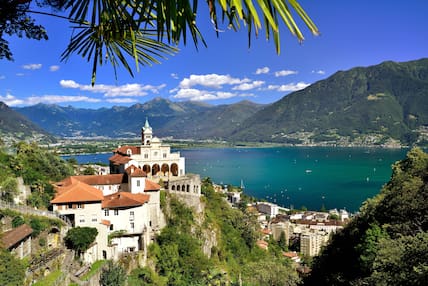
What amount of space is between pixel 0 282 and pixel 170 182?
52.6 feet

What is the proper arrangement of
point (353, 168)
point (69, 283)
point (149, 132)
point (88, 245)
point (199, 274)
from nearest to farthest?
point (69, 283) < point (88, 245) < point (199, 274) < point (149, 132) < point (353, 168)

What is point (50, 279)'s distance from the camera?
15.0 m

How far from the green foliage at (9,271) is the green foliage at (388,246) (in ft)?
35.0

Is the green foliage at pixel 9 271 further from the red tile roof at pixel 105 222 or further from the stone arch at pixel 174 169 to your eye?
the stone arch at pixel 174 169

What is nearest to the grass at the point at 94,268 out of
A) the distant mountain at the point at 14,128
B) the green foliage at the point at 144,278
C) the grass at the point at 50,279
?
the grass at the point at 50,279

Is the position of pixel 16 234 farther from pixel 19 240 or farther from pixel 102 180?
Answer: pixel 102 180

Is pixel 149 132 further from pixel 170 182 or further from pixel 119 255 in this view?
pixel 119 255

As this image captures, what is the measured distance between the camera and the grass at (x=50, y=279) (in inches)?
568

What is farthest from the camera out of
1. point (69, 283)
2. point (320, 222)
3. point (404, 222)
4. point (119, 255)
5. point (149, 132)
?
point (320, 222)

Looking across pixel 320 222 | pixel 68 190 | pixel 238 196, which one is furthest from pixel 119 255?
pixel 238 196

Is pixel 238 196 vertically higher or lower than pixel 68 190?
lower

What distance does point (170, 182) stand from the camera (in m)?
26.6

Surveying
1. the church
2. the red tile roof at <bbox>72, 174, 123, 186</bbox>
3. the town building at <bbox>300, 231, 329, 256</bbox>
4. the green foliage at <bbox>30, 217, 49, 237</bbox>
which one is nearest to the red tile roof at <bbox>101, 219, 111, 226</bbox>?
the green foliage at <bbox>30, 217, 49, 237</bbox>

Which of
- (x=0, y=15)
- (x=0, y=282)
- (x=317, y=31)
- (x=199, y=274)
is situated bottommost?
(x=199, y=274)
